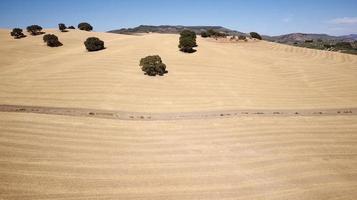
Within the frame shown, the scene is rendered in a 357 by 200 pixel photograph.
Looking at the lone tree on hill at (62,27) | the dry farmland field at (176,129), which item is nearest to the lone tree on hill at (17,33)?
the lone tree on hill at (62,27)

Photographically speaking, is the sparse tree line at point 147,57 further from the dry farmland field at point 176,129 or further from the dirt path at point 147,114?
the dirt path at point 147,114

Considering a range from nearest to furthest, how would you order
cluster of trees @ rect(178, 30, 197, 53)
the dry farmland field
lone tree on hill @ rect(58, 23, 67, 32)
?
the dry farmland field, cluster of trees @ rect(178, 30, 197, 53), lone tree on hill @ rect(58, 23, 67, 32)

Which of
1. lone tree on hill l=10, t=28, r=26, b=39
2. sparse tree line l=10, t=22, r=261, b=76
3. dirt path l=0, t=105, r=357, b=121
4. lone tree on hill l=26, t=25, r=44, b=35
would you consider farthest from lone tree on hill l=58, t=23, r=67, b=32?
dirt path l=0, t=105, r=357, b=121

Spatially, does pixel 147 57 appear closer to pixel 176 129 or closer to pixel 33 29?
pixel 176 129

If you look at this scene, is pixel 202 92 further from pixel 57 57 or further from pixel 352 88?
pixel 57 57

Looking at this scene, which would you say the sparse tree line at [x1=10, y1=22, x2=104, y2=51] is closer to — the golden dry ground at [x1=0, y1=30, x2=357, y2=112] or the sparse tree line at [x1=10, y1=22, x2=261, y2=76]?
the sparse tree line at [x1=10, y1=22, x2=261, y2=76]

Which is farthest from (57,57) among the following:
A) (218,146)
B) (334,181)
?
(334,181)

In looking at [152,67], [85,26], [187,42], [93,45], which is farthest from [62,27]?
[152,67]

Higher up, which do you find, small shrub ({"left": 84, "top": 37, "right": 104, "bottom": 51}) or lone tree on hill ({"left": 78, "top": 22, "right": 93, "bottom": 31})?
lone tree on hill ({"left": 78, "top": 22, "right": 93, "bottom": 31})
